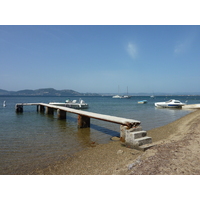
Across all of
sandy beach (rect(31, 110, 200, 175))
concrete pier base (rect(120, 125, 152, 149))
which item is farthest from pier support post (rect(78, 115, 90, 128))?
concrete pier base (rect(120, 125, 152, 149))

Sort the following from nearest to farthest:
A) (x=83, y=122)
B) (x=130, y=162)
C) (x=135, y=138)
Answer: (x=130, y=162) < (x=135, y=138) < (x=83, y=122)

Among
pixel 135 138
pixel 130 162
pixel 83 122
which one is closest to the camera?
pixel 130 162

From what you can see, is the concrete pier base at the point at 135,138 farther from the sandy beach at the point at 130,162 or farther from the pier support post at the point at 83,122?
the pier support post at the point at 83,122

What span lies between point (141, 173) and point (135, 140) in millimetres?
3263

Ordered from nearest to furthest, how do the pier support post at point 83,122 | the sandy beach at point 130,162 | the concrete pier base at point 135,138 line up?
the sandy beach at point 130,162
the concrete pier base at point 135,138
the pier support post at point 83,122

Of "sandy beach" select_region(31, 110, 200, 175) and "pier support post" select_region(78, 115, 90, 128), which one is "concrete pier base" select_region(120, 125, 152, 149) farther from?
"pier support post" select_region(78, 115, 90, 128)

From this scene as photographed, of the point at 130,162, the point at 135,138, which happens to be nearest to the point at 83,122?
the point at 135,138

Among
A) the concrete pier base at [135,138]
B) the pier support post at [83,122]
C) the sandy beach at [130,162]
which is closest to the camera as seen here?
the sandy beach at [130,162]

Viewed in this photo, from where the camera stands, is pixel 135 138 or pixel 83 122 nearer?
pixel 135 138

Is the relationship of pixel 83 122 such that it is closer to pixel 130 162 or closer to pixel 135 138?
pixel 135 138

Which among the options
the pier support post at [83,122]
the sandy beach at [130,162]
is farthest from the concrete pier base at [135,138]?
the pier support post at [83,122]

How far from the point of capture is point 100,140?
9.01 m

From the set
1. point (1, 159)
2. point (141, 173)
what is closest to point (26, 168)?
point (1, 159)

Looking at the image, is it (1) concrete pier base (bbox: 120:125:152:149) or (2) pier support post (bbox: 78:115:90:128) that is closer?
(1) concrete pier base (bbox: 120:125:152:149)
